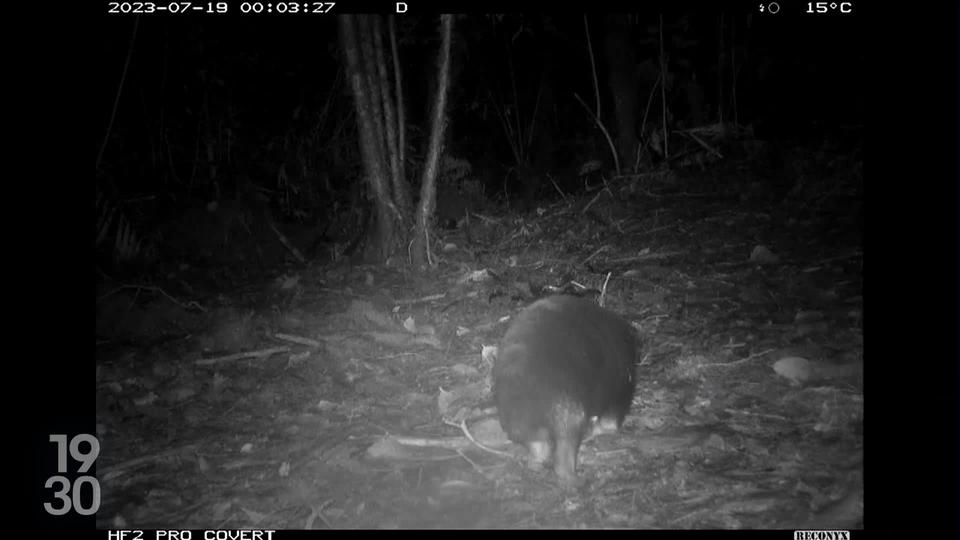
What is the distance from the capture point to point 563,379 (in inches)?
142

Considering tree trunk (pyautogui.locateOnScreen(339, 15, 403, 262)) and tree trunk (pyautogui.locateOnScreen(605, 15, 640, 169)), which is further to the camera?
tree trunk (pyautogui.locateOnScreen(605, 15, 640, 169))

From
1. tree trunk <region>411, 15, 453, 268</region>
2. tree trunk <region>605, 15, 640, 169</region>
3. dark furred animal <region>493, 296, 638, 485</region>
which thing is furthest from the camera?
tree trunk <region>605, 15, 640, 169</region>

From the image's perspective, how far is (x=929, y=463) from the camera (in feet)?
9.76

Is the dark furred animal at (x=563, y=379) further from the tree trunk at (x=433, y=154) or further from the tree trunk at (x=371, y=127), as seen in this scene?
the tree trunk at (x=371, y=127)

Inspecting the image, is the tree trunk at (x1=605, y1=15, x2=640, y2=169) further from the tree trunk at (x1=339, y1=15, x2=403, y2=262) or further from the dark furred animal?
the dark furred animal

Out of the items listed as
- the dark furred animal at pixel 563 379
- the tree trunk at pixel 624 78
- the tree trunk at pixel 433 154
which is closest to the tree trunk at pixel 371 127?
the tree trunk at pixel 433 154

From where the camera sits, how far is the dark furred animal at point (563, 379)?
3.44 metres

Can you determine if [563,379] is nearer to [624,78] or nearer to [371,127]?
[371,127]

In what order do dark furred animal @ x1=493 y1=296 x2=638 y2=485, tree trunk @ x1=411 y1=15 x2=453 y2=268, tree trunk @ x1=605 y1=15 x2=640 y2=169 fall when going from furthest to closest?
tree trunk @ x1=605 y1=15 x2=640 y2=169
tree trunk @ x1=411 y1=15 x2=453 y2=268
dark furred animal @ x1=493 y1=296 x2=638 y2=485

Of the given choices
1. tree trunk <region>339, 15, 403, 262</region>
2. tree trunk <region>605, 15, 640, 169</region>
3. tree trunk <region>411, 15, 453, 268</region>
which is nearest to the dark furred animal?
tree trunk <region>411, 15, 453, 268</region>

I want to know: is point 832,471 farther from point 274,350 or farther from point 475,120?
point 475,120

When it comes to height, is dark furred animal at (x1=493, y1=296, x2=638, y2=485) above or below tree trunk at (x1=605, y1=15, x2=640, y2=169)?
below

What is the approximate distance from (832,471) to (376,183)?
4846 millimetres

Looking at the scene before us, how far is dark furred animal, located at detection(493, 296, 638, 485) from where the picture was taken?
11.3 feet
